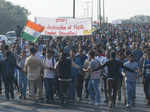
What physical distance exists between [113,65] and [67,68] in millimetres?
1520

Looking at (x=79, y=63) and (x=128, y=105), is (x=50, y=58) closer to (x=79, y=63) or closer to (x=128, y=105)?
(x=79, y=63)

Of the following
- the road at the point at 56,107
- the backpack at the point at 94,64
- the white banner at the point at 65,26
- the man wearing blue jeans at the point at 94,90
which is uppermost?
the white banner at the point at 65,26

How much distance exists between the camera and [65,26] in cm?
1952

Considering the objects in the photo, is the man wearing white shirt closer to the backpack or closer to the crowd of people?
the crowd of people

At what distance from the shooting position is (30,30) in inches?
591

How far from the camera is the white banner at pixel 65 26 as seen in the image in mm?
19391

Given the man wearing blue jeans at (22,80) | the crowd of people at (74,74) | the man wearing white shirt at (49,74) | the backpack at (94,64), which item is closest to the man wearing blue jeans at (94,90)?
the crowd of people at (74,74)

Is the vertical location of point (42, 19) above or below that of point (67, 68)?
above

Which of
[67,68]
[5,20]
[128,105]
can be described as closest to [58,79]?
[67,68]

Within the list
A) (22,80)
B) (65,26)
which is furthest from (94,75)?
(65,26)

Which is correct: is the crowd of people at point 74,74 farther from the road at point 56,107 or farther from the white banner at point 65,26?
the white banner at point 65,26

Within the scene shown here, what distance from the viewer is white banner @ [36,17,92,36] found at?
19391mm

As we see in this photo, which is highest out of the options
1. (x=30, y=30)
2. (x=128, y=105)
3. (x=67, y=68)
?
(x=30, y=30)

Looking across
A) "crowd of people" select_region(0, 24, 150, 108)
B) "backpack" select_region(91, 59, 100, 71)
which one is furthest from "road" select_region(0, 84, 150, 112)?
"backpack" select_region(91, 59, 100, 71)
